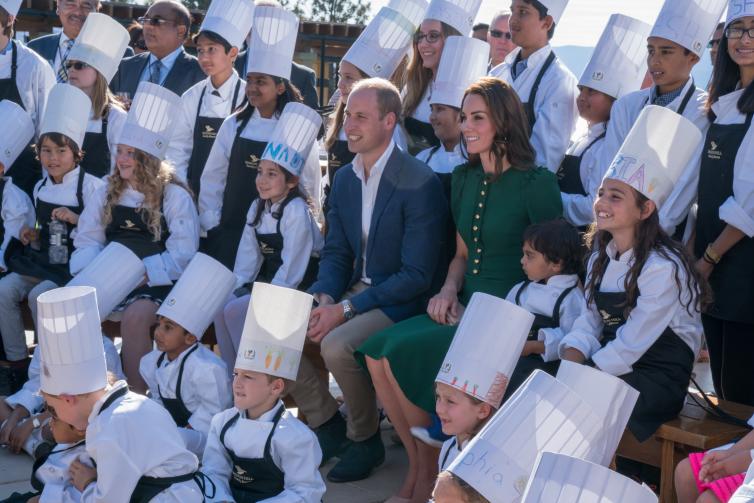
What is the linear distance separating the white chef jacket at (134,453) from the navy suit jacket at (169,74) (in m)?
3.50

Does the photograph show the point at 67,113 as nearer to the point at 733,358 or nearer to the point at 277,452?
Answer: the point at 277,452

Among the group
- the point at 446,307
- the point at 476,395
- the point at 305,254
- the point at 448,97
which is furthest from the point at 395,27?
the point at 476,395

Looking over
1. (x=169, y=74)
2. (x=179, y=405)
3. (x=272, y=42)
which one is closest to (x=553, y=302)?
(x=179, y=405)

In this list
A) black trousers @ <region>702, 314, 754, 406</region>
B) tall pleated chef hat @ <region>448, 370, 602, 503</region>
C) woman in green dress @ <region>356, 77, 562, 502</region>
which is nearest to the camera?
tall pleated chef hat @ <region>448, 370, 602, 503</region>

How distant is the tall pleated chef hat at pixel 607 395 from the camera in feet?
10.3

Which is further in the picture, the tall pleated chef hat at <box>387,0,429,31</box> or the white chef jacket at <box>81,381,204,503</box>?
the tall pleated chef hat at <box>387,0,429,31</box>

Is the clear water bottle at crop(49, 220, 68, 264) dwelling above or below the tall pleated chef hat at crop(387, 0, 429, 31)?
below

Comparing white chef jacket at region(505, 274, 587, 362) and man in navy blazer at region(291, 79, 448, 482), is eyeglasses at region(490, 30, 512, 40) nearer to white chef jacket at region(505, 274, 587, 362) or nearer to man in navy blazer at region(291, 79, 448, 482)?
man in navy blazer at region(291, 79, 448, 482)

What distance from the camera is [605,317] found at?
3818mm

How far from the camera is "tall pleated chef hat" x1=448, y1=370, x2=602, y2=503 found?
269cm

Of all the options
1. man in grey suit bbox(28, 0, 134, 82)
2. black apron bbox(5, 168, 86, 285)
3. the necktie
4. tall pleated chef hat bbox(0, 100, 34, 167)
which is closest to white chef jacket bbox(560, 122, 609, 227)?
black apron bbox(5, 168, 86, 285)

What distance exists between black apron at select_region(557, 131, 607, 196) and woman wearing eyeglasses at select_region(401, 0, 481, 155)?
0.69m

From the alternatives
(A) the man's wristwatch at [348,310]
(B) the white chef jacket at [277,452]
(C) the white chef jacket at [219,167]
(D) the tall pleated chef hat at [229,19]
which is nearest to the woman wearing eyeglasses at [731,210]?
(A) the man's wristwatch at [348,310]

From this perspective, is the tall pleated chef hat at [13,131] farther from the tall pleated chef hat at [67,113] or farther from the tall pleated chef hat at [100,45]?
the tall pleated chef hat at [100,45]
